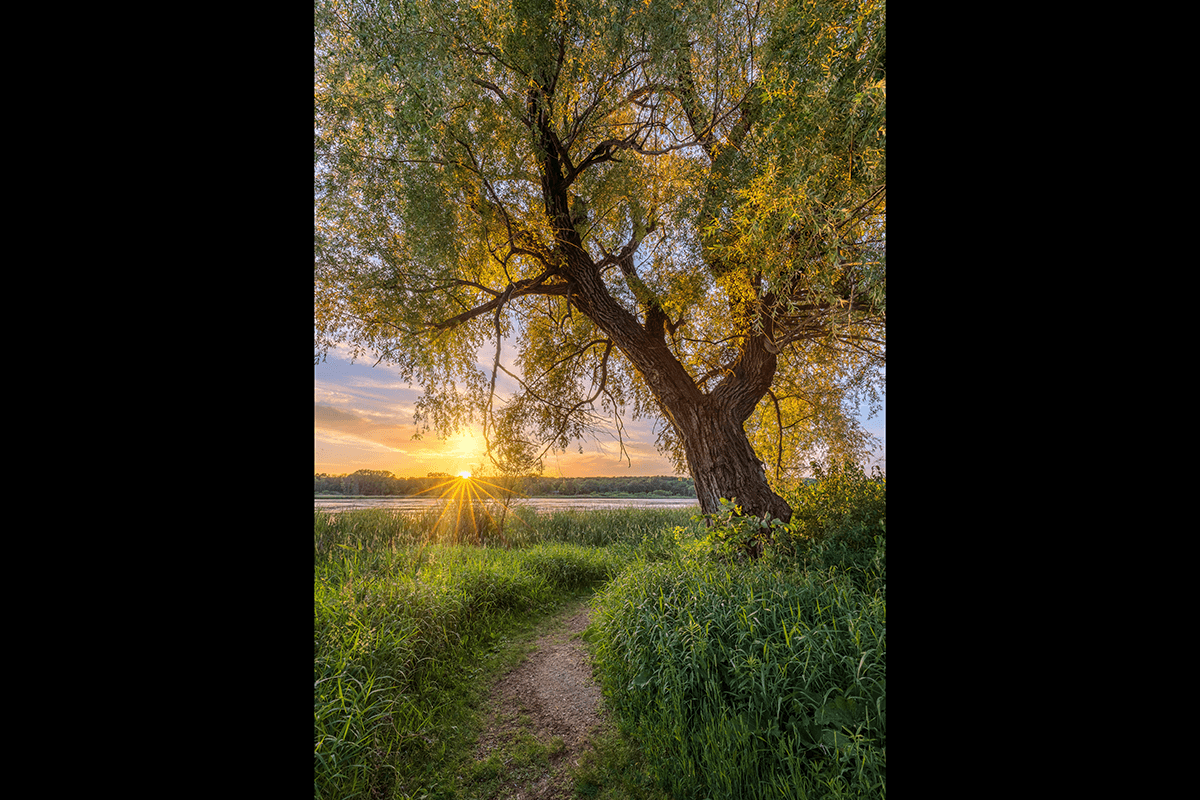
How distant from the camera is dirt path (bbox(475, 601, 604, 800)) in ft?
8.26

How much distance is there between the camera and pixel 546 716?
3.11 m

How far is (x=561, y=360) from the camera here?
673 centimetres

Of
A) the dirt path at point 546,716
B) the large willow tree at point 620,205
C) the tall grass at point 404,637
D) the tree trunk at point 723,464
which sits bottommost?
the dirt path at point 546,716

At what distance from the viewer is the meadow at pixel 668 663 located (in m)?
2.22

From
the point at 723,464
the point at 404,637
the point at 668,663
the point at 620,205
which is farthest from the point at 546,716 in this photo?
the point at 620,205

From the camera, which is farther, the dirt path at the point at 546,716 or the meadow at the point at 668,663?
the dirt path at the point at 546,716

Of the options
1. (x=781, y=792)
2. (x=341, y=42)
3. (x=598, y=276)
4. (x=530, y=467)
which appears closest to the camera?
(x=781, y=792)

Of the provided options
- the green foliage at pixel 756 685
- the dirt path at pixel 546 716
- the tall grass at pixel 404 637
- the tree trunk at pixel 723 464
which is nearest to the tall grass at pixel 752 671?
the green foliage at pixel 756 685

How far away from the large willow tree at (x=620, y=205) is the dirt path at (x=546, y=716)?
2.49 meters

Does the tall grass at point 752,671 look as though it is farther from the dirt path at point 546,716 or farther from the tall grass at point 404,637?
the tall grass at point 404,637

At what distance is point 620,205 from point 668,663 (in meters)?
5.08
